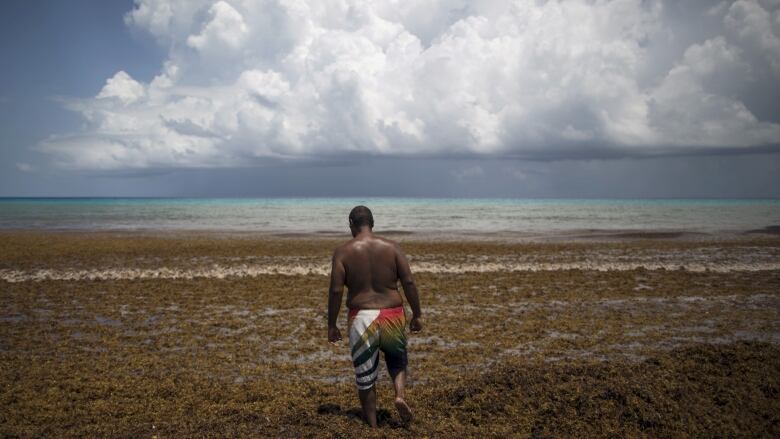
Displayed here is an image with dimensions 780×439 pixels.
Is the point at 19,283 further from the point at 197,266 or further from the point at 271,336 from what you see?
the point at 271,336

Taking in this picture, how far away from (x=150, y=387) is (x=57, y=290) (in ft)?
37.2

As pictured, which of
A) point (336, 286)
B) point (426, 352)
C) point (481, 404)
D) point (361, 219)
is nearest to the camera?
point (336, 286)

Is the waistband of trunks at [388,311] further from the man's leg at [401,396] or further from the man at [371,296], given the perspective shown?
the man's leg at [401,396]

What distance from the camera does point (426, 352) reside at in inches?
377

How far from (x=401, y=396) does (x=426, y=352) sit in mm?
3920

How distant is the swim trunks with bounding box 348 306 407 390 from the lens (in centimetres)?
563

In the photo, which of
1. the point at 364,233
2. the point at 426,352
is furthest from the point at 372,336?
the point at 426,352

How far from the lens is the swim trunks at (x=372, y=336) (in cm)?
563

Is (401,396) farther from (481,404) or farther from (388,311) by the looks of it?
(481,404)

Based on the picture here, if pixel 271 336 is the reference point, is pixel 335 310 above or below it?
above

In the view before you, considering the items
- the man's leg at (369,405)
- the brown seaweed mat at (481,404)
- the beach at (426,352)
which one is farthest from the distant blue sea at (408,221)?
the man's leg at (369,405)

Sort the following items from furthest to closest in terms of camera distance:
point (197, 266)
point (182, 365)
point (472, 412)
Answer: point (197, 266) < point (182, 365) < point (472, 412)

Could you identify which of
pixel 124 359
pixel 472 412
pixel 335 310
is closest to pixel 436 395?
pixel 472 412

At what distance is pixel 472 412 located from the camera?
6.35m
